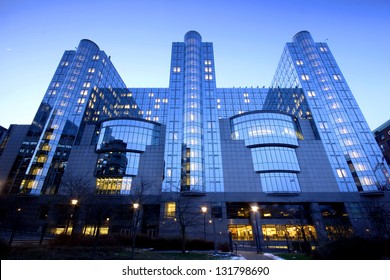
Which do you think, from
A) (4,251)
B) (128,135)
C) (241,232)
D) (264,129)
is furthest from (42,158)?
(264,129)

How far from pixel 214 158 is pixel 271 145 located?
57.1 ft

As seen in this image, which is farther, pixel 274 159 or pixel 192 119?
pixel 192 119

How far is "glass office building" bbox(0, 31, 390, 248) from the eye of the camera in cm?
5200

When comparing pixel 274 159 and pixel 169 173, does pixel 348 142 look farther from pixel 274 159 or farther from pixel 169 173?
pixel 169 173

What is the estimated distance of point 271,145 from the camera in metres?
59.5

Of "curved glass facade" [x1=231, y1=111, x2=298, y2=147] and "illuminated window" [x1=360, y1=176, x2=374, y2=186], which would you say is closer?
"illuminated window" [x1=360, y1=176, x2=374, y2=186]

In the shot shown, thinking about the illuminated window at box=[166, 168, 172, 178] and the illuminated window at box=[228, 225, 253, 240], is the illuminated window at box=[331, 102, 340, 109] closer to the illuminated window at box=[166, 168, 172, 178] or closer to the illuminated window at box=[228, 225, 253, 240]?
the illuminated window at box=[228, 225, 253, 240]

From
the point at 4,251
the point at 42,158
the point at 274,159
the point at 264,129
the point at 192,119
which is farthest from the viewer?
the point at 264,129

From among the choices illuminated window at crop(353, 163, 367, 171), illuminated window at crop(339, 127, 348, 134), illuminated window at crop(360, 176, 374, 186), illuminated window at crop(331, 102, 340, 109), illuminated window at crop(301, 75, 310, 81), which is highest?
illuminated window at crop(301, 75, 310, 81)

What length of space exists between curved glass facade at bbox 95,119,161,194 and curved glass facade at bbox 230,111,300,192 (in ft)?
93.6

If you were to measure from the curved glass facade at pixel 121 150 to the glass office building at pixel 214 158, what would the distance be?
0.32 meters

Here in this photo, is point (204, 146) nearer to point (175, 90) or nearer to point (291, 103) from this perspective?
point (175, 90)

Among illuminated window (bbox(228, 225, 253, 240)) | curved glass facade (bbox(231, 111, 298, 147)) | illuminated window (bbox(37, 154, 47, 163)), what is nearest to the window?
curved glass facade (bbox(231, 111, 298, 147))

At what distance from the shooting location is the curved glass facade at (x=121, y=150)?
5838cm
